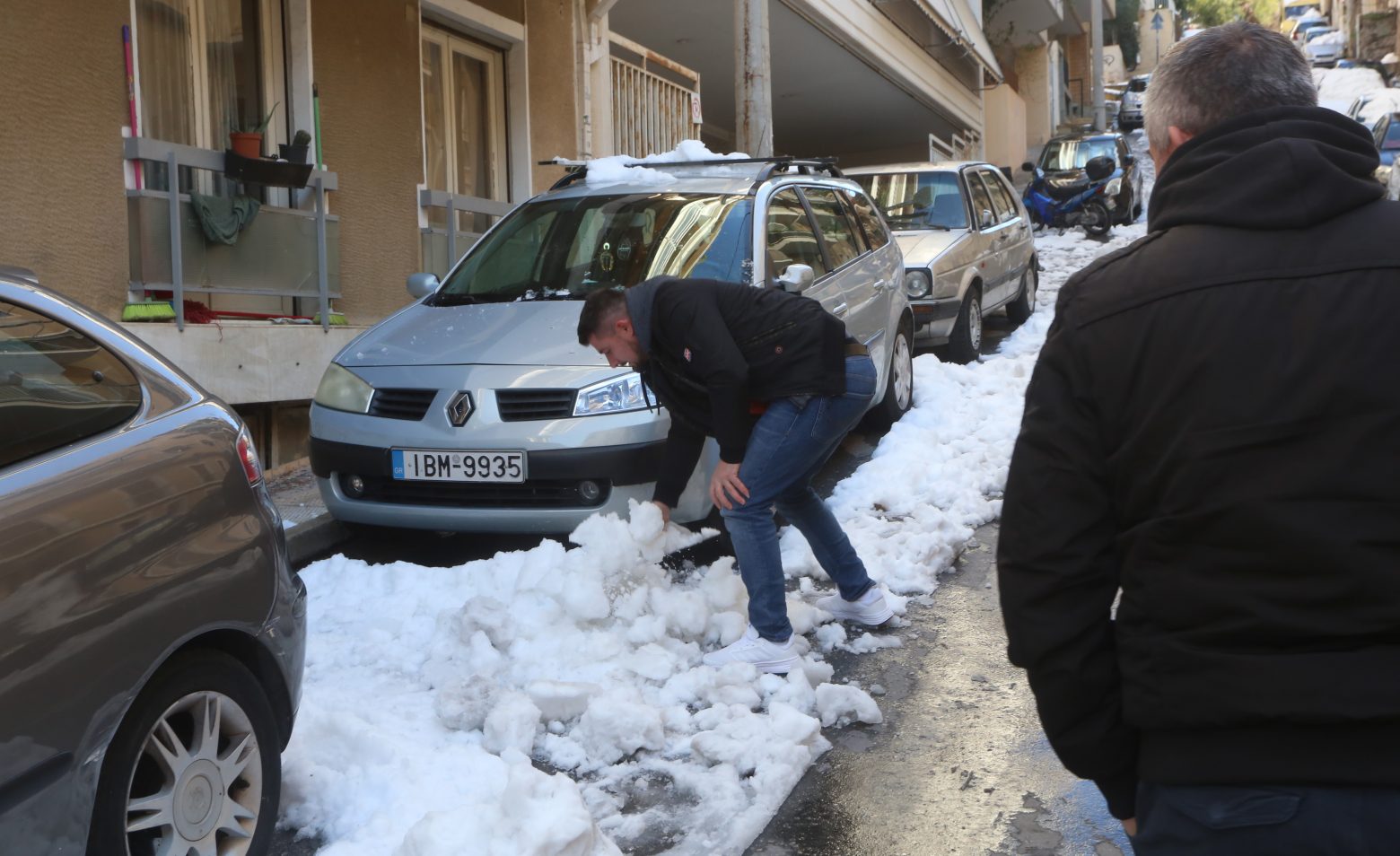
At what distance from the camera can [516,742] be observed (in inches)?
162

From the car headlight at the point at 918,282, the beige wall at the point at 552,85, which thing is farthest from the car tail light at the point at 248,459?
the beige wall at the point at 552,85

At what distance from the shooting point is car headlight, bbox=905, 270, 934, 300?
424 inches

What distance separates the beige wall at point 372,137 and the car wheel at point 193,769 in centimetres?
695

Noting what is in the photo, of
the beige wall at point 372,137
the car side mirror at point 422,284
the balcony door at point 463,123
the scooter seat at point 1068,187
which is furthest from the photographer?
the scooter seat at point 1068,187

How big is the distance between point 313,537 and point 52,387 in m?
3.64

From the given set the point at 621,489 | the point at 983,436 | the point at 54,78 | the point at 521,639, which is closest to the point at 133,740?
the point at 521,639

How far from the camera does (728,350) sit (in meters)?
4.45

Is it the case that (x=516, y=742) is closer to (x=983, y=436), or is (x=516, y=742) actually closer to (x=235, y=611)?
(x=235, y=611)

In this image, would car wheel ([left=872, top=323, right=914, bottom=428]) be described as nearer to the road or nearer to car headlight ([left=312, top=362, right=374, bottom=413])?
the road

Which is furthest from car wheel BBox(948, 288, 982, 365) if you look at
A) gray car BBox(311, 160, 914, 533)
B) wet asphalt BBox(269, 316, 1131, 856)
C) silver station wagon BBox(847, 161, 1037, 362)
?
wet asphalt BBox(269, 316, 1131, 856)

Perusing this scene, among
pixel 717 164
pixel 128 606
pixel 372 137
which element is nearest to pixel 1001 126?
pixel 372 137

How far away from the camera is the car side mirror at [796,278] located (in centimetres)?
627

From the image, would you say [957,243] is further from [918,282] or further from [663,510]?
[663,510]

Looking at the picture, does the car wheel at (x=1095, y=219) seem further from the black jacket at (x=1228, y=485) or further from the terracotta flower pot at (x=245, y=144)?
the black jacket at (x=1228, y=485)
